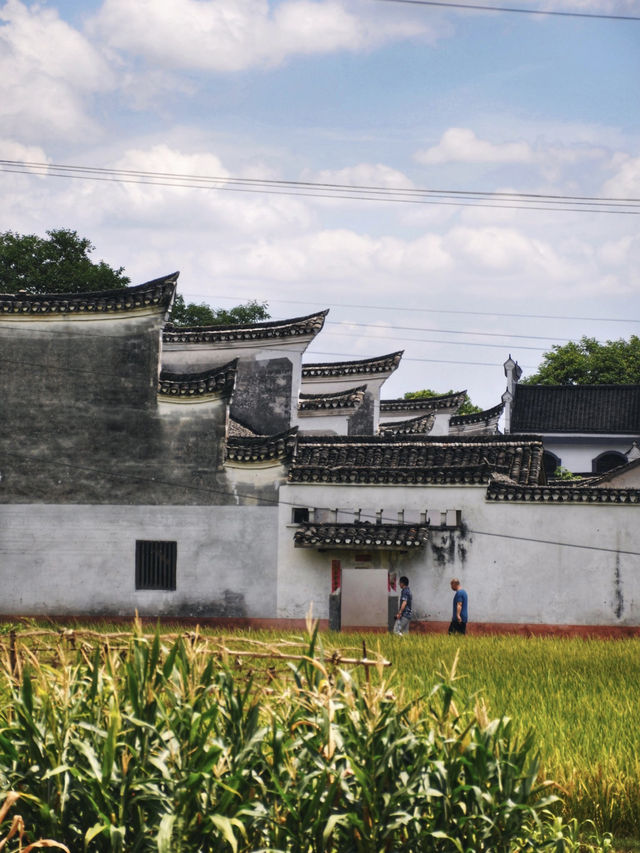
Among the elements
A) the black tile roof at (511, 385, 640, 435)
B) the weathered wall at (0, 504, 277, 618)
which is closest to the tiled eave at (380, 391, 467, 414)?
the black tile roof at (511, 385, 640, 435)

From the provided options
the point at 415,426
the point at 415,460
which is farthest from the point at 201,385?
the point at 415,426

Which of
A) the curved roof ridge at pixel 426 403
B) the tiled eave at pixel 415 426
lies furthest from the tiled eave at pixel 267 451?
the curved roof ridge at pixel 426 403

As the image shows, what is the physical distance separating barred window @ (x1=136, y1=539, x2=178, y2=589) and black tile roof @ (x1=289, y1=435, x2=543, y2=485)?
259 centimetres

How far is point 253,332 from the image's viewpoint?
24969 millimetres

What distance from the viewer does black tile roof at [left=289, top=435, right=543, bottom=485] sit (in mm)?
19531

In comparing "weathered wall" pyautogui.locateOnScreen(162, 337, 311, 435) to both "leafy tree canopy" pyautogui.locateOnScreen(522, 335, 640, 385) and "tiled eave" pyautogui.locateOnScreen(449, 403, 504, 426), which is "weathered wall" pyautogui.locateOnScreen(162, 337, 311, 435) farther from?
"leafy tree canopy" pyautogui.locateOnScreen(522, 335, 640, 385)

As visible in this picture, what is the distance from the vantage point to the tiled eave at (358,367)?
1118 inches

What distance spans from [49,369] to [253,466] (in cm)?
415

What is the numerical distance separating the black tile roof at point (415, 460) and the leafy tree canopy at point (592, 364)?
29.1 meters

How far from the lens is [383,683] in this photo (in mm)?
5555

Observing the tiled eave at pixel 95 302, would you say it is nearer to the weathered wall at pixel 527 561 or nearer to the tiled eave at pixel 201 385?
the tiled eave at pixel 201 385

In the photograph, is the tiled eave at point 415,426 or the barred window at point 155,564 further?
the tiled eave at point 415,426

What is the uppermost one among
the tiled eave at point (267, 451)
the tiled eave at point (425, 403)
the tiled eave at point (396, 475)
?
the tiled eave at point (425, 403)

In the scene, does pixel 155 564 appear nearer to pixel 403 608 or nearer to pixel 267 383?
pixel 403 608
